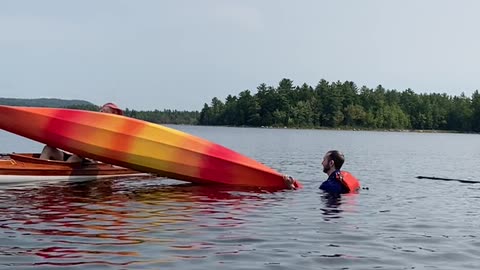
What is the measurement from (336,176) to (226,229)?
6763 millimetres

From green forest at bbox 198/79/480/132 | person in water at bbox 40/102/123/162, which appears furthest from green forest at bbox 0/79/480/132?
person in water at bbox 40/102/123/162

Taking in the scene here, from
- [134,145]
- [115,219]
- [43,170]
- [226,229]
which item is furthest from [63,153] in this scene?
[226,229]

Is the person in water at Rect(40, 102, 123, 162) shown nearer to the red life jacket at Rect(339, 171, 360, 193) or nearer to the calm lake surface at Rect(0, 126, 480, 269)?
the calm lake surface at Rect(0, 126, 480, 269)

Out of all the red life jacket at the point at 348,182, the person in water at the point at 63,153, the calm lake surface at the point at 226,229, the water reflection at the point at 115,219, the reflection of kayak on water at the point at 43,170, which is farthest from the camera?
the person in water at the point at 63,153

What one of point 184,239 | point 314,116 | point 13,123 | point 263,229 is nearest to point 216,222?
point 263,229

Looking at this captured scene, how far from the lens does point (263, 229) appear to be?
40.1 feet

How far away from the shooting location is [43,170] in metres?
18.7

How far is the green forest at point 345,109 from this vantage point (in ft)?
576

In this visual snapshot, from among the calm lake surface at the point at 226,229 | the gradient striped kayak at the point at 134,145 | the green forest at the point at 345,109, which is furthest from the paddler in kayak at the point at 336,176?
the green forest at the point at 345,109

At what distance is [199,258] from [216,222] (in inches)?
127

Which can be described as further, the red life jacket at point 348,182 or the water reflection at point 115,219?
the red life jacket at point 348,182

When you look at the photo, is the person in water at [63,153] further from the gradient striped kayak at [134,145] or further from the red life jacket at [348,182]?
the red life jacket at [348,182]

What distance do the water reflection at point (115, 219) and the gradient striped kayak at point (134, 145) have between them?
0.62 metres

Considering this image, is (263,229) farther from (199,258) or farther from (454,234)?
(454,234)
